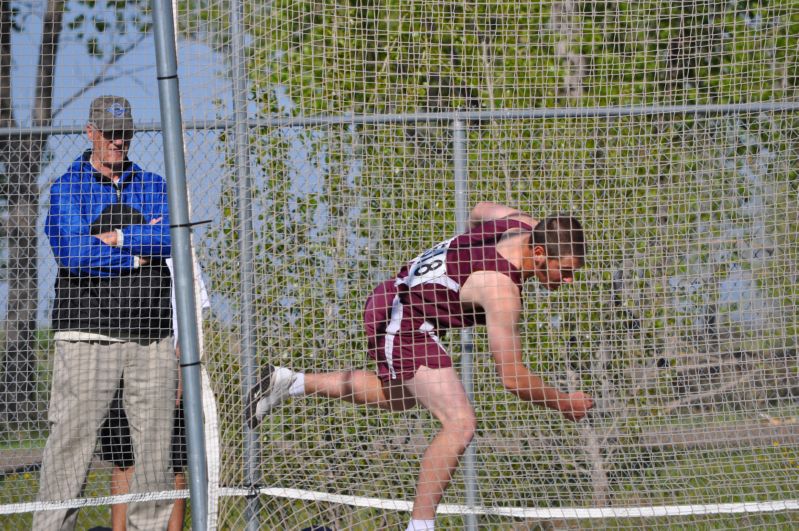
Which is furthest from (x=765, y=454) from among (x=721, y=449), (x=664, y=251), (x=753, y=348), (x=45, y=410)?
(x=45, y=410)

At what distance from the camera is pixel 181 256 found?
3.00 metres

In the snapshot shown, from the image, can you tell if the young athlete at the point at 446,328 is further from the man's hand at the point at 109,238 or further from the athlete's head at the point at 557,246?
the man's hand at the point at 109,238

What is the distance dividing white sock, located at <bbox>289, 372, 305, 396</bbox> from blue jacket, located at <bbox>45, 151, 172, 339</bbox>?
0.61 metres

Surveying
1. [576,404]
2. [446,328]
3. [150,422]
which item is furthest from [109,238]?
[576,404]

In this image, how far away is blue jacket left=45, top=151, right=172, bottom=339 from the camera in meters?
3.87

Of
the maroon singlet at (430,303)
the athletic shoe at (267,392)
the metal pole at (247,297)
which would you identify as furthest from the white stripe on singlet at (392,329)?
the metal pole at (247,297)

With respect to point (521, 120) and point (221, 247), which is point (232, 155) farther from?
point (521, 120)

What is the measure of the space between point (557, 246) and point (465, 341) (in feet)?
2.09

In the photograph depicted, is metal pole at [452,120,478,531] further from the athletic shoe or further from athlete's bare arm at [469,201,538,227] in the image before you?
the athletic shoe

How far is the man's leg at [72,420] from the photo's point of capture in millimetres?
3799

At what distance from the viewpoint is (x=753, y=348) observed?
417cm

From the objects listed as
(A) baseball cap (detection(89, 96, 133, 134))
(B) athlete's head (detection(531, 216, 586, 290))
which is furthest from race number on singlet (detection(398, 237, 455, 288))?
(A) baseball cap (detection(89, 96, 133, 134))

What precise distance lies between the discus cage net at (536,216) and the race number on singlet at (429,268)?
339mm

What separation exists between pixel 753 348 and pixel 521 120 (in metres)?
1.48
